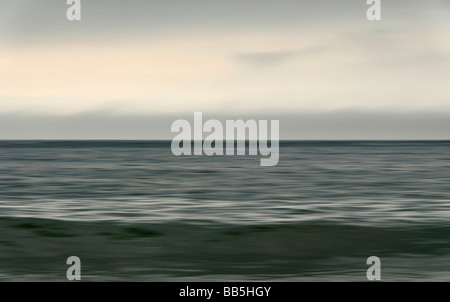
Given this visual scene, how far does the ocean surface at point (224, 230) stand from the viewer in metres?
8.13

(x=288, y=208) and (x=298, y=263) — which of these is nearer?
(x=298, y=263)

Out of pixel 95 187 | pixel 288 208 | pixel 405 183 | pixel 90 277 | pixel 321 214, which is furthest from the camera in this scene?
pixel 405 183

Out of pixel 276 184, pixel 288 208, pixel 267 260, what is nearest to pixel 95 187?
pixel 276 184

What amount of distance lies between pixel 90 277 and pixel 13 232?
3.35m

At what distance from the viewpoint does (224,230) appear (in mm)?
10984

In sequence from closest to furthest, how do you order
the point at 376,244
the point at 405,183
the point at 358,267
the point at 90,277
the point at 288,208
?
1. the point at 90,277
2. the point at 358,267
3. the point at 376,244
4. the point at 288,208
5. the point at 405,183

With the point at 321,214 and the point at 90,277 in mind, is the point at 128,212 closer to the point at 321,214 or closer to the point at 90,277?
the point at 321,214

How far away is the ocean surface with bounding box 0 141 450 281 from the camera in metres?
8.13

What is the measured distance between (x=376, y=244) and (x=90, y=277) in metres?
4.46

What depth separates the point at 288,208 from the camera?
1366 cm
